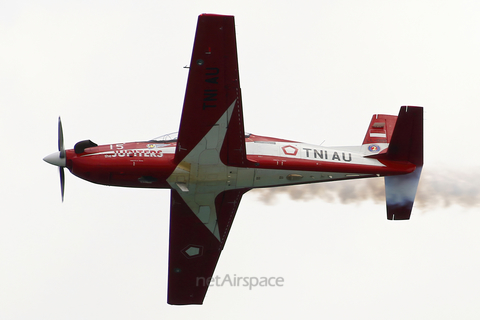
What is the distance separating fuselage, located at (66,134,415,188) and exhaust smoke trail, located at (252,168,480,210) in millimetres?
1993

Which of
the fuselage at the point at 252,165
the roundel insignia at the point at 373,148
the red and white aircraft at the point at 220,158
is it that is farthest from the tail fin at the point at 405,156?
the roundel insignia at the point at 373,148

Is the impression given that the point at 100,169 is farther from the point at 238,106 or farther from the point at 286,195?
the point at 286,195

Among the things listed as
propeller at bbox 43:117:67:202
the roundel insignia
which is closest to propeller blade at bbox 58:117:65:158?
propeller at bbox 43:117:67:202

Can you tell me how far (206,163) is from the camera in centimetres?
2216

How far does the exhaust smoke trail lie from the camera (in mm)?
25031

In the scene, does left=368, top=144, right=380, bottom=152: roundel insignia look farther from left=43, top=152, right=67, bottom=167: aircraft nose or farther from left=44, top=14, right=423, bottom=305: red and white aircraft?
A: left=43, top=152, right=67, bottom=167: aircraft nose

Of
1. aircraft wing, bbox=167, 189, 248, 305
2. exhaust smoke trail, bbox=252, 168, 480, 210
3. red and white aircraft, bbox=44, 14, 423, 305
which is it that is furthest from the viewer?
exhaust smoke trail, bbox=252, 168, 480, 210

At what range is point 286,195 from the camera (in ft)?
81.9

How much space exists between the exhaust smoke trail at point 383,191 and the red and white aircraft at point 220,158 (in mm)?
1527

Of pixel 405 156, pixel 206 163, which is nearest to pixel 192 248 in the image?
pixel 206 163

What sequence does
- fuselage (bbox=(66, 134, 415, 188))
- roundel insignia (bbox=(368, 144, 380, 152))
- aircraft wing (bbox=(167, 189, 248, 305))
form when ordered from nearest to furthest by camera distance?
fuselage (bbox=(66, 134, 415, 188)) < roundel insignia (bbox=(368, 144, 380, 152)) < aircraft wing (bbox=(167, 189, 248, 305))

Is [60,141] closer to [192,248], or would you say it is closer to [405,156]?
[192,248]

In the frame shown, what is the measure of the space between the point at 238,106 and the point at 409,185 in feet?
20.0

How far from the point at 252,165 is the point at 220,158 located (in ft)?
3.20
